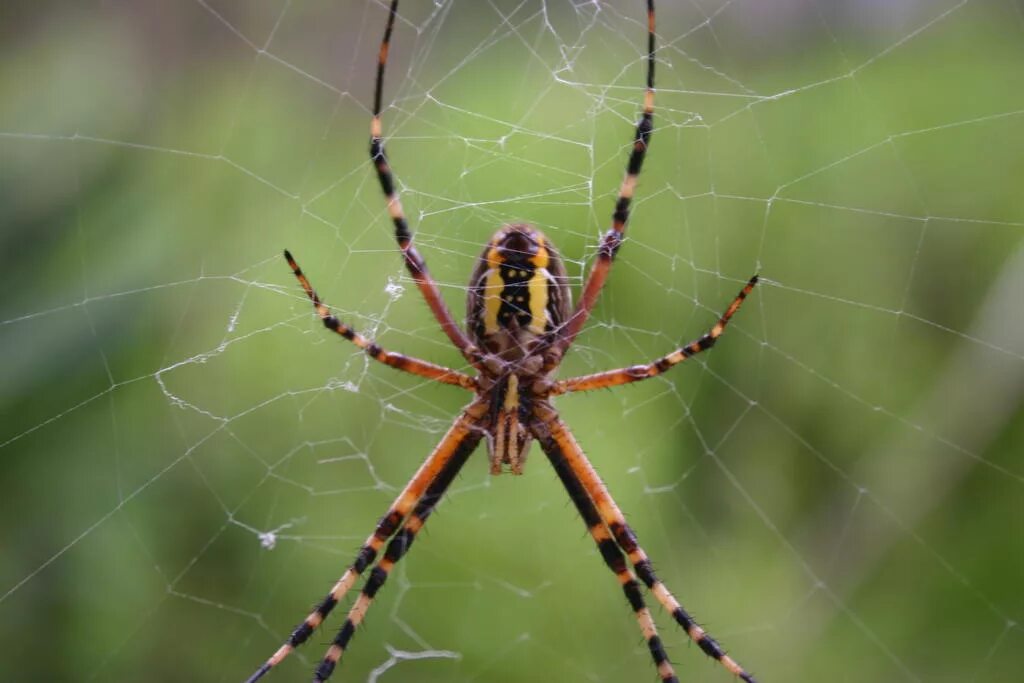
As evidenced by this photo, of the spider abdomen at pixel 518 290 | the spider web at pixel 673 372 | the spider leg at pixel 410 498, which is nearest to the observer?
the spider abdomen at pixel 518 290

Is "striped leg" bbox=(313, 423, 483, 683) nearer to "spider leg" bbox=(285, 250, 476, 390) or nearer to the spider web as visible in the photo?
"spider leg" bbox=(285, 250, 476, 390)

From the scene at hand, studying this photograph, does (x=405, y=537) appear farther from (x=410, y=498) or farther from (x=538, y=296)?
(x=538, y=296)

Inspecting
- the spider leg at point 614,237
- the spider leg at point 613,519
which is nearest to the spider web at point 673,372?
the spider leg at point 613,519

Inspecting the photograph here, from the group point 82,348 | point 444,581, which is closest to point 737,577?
point 444,581

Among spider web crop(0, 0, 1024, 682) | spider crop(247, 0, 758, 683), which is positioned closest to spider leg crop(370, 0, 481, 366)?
spider crop(247, 0, 758, 683)

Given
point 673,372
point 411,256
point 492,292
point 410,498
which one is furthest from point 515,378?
point 673,372

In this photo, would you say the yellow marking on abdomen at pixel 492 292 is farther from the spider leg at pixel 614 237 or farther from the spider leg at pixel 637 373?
the spider leg at pixel 637 373
